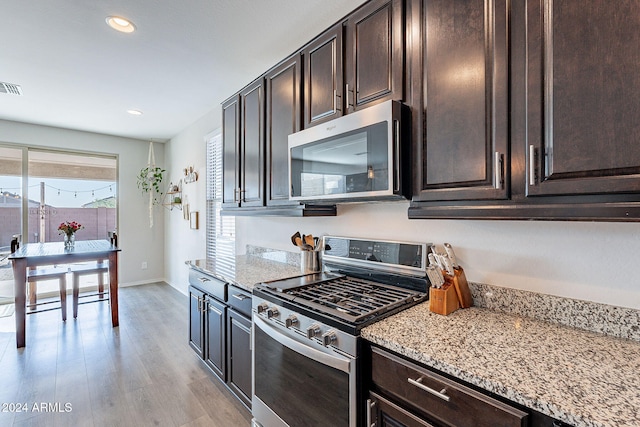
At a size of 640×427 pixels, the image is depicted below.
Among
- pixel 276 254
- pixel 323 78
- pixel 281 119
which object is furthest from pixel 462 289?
pixel 276 254

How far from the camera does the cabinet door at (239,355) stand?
6.35 feet

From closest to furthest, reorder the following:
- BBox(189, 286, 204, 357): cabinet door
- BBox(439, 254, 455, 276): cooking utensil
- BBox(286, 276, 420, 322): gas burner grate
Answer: BBox(286, 276, 420, 322): gas burner grate, BBox(439, 254, 455, 276): cooking utensil, BBox(189, 286, 204, 357): cabinet door

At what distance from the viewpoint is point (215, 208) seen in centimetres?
405

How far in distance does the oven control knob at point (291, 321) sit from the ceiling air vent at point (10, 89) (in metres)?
3.80

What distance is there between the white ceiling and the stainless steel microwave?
2.83 feet

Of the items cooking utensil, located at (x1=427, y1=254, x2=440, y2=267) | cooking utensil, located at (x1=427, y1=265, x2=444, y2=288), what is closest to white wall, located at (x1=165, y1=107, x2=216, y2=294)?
cooking utensil, located at (x1=427, y1=254, x2=440, y2=267)

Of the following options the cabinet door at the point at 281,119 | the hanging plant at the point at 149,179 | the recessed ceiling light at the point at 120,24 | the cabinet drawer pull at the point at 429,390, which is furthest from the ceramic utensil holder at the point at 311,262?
the hanging plant at the point at 149,179

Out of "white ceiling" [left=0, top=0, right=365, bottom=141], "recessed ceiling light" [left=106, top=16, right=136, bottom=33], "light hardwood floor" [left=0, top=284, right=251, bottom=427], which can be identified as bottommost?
"light hardwood floor" [left=0, top=284, right=251, bottom=427]

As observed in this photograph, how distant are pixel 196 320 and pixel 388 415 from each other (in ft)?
6.58

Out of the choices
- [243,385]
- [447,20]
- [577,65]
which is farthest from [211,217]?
[577,65]

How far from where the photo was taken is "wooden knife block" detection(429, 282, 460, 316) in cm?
134

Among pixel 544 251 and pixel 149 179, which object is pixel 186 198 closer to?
pixel 149 179

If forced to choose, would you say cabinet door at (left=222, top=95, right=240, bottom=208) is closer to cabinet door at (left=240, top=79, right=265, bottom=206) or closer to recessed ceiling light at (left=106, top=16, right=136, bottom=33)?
cabinet door at (left=240, top=79, right=265, bottom=206)

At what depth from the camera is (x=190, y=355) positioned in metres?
2.91
